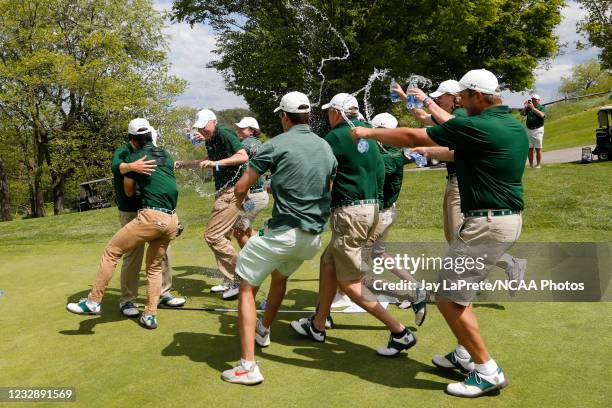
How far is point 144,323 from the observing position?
596 cm

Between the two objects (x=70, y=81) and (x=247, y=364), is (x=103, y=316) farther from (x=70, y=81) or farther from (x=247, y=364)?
(x=70, y=81)

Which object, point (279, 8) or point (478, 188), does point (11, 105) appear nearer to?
point (279, 8)

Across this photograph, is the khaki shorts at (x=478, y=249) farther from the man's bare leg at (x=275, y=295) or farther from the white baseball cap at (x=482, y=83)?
the man's bare leg at (x=275, y=295)

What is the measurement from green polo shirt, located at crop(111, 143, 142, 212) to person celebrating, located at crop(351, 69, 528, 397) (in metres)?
3.20

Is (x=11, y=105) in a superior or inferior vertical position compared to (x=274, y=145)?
superior

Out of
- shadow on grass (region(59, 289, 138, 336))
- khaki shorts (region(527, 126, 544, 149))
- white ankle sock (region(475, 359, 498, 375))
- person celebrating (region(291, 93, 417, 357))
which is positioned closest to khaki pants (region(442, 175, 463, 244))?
person celebrating (region(291, 93, 417, 357))

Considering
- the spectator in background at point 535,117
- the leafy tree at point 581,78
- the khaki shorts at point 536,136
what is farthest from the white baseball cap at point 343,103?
the leafy tree at point 581,78

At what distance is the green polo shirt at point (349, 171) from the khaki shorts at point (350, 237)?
0.11 m

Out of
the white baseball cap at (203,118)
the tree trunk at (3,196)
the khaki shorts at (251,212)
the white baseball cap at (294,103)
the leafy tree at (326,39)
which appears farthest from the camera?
the tree trunk at (3,196)

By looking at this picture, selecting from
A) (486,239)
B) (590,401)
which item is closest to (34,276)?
(486,239)

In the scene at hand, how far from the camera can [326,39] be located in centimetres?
2773

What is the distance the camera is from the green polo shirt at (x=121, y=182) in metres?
6.07

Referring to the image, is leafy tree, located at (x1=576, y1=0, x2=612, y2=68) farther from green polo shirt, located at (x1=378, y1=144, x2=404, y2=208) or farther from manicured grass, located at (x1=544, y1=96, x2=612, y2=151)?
green polo shirt, located at (x1=378, y1=144, x2=404, y2=208)

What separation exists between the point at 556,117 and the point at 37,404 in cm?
5891
